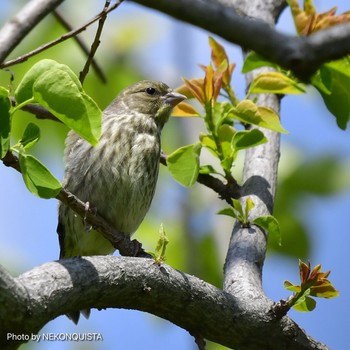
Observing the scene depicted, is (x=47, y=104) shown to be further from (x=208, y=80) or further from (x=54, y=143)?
(x=54, y=143)

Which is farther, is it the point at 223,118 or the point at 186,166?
the point at 223,118

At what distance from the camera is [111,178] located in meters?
5.12

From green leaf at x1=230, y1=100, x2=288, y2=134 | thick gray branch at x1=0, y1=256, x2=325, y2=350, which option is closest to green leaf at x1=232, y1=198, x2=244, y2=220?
green leaf at x1=230, y1=100, x2=288, y2=134

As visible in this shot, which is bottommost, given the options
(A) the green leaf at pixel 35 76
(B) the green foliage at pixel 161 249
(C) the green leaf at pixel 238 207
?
(B) the green foliage at pixel 161 249

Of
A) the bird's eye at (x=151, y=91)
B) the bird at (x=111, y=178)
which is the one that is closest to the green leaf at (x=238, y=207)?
the bird at (x=111, y=178)

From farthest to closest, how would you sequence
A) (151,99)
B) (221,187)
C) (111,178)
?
(151,99)
(111,178)
(221,187)

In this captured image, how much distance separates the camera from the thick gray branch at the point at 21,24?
2885 millimetres

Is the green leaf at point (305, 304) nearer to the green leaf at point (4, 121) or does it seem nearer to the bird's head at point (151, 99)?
the green leaf at point (4, 121)

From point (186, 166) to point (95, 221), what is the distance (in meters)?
0.56

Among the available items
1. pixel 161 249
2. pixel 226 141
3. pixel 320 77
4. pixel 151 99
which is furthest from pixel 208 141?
pixel 151 99

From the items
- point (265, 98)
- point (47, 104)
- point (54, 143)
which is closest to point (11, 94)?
point (47, 104)

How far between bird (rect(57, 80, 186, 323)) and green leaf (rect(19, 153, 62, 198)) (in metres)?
1.99

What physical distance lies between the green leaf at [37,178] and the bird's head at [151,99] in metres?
3.17

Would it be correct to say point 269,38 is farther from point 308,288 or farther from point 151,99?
point 151,99
